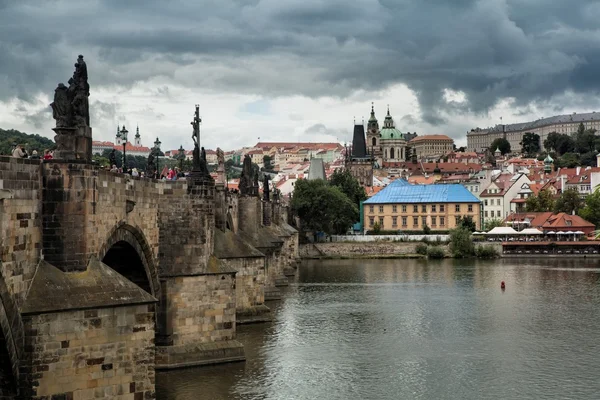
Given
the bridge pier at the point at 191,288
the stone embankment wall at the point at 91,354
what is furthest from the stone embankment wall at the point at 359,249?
the stone embankment wall at the point at 91,354

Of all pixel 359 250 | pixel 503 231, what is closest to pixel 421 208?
pixel 503 231

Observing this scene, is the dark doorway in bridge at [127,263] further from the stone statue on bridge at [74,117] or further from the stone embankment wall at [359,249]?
the stone embankment wall at [359,249]

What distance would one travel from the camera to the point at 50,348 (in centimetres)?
1808

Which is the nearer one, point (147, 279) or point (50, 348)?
point (50, 348)

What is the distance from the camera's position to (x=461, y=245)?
9788 cm

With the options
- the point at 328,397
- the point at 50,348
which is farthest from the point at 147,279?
the point at 50,348

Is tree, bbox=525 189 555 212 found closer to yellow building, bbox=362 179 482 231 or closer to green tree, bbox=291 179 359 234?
yellow building, bbox=362 179 482 231

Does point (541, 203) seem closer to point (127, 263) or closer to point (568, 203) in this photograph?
point (568, 203)

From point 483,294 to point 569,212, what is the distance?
63.6 metres

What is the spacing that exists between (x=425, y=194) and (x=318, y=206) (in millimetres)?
19413

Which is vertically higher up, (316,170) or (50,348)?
(316,170)

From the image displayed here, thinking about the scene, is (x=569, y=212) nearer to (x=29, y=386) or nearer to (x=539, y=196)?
(x=539, y=196)

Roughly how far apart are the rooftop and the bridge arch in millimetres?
89539

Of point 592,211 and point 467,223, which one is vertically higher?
point 592,211
